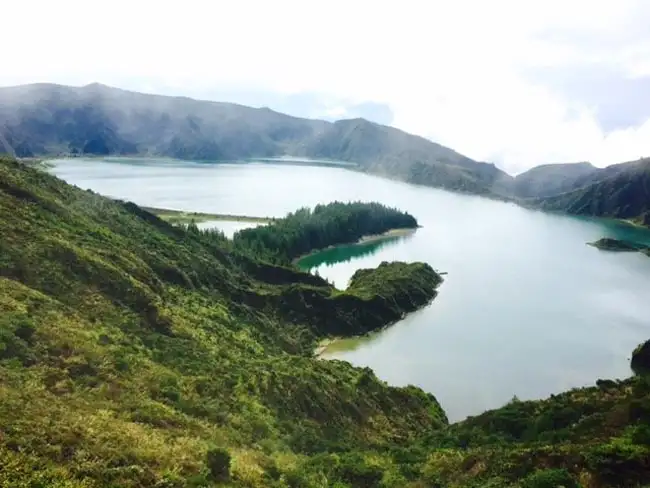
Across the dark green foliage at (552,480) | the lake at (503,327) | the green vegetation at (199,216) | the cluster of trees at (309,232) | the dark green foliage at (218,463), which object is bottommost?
the lake at (503,327)

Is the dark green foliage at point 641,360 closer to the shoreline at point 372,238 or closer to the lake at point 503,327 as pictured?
the lake at point 503,327

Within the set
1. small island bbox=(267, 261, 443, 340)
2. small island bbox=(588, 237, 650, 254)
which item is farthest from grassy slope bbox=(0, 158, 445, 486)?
small island bbox=(588, 237, 650, 254)

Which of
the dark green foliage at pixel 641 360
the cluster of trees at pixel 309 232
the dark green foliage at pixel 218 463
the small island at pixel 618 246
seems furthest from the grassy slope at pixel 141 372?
the small island at pixel 618 246

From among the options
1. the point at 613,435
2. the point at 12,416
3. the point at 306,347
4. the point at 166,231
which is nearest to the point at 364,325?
the point at 306,347

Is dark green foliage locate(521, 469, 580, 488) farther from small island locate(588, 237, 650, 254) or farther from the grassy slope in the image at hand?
small island locate(588, 237, 650, 254)

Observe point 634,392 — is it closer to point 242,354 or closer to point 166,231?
point 242,354
